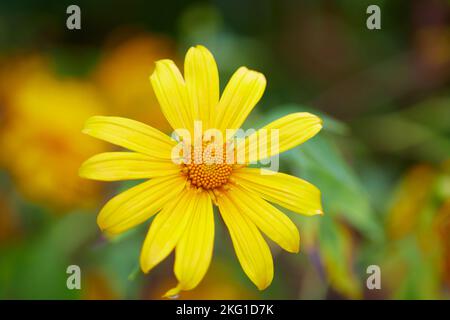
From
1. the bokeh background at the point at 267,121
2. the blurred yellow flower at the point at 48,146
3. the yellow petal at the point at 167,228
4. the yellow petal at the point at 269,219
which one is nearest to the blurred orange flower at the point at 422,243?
the bokeh background at the point at 267,121

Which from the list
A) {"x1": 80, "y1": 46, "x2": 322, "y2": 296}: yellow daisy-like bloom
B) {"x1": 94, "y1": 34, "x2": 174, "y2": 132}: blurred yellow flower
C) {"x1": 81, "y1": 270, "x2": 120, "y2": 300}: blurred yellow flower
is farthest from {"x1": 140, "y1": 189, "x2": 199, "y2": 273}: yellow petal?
{"x1": 94, "y1": 34, "x2": 174, "y2": 132}: blurred yellow flower

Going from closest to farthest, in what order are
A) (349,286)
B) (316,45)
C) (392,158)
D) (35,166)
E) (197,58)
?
(197,58), (349,286), (35,166), (392,158), (316,45)

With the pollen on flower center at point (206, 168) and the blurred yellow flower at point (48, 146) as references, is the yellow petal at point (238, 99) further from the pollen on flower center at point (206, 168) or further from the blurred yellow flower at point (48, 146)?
the blurred yellow flower at point (48, 146)

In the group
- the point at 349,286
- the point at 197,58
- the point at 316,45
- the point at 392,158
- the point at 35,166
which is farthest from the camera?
the point at 316,45

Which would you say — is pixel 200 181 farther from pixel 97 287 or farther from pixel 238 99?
pixel 97 287

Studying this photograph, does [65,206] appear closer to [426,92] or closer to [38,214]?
[38,214]

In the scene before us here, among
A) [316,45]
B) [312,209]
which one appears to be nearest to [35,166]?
[312,209]
